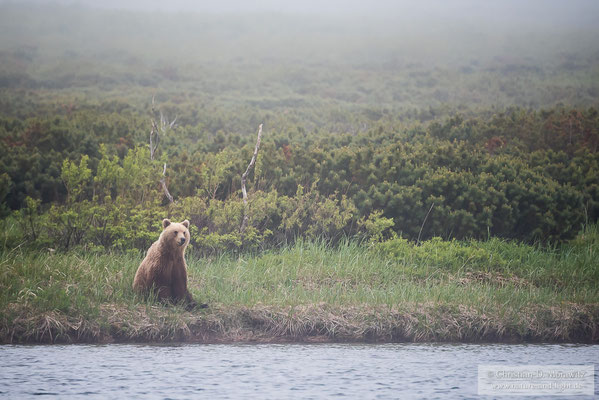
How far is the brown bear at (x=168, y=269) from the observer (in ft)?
30.6

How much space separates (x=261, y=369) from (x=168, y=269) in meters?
1.99

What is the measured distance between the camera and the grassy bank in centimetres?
965

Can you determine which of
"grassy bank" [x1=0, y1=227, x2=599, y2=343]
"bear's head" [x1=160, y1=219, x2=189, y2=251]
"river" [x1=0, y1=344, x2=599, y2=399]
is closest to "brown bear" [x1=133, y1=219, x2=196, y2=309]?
"bear's head" [x1=160, y1=219, x2=189, y2=251]

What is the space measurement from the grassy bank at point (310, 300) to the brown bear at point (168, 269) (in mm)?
205

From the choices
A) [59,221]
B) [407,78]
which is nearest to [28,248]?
[59,221]

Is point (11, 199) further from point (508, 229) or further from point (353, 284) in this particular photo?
point (508, 229)

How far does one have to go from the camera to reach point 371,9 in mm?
100688

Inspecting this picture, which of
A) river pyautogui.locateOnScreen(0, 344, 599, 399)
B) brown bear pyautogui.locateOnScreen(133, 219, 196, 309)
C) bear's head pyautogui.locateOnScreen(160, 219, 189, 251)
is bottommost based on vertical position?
river pyautogui.locateOnScreen(0, 344, 599, 399)

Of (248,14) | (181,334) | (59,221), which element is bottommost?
(181,334)

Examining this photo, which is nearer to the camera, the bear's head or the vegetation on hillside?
the bear's head

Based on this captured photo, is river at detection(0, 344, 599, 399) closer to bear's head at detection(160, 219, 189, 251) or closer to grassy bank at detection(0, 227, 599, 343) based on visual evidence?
grassy bank at detection(0, 227, 599, 343)

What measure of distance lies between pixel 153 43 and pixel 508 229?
Result: 72.3 meters

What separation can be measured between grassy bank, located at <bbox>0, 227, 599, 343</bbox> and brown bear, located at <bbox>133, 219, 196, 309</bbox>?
20 centimetres

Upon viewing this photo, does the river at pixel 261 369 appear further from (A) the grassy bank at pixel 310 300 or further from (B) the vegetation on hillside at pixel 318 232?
(B) the vegetation on hillside at pixel 318 232
